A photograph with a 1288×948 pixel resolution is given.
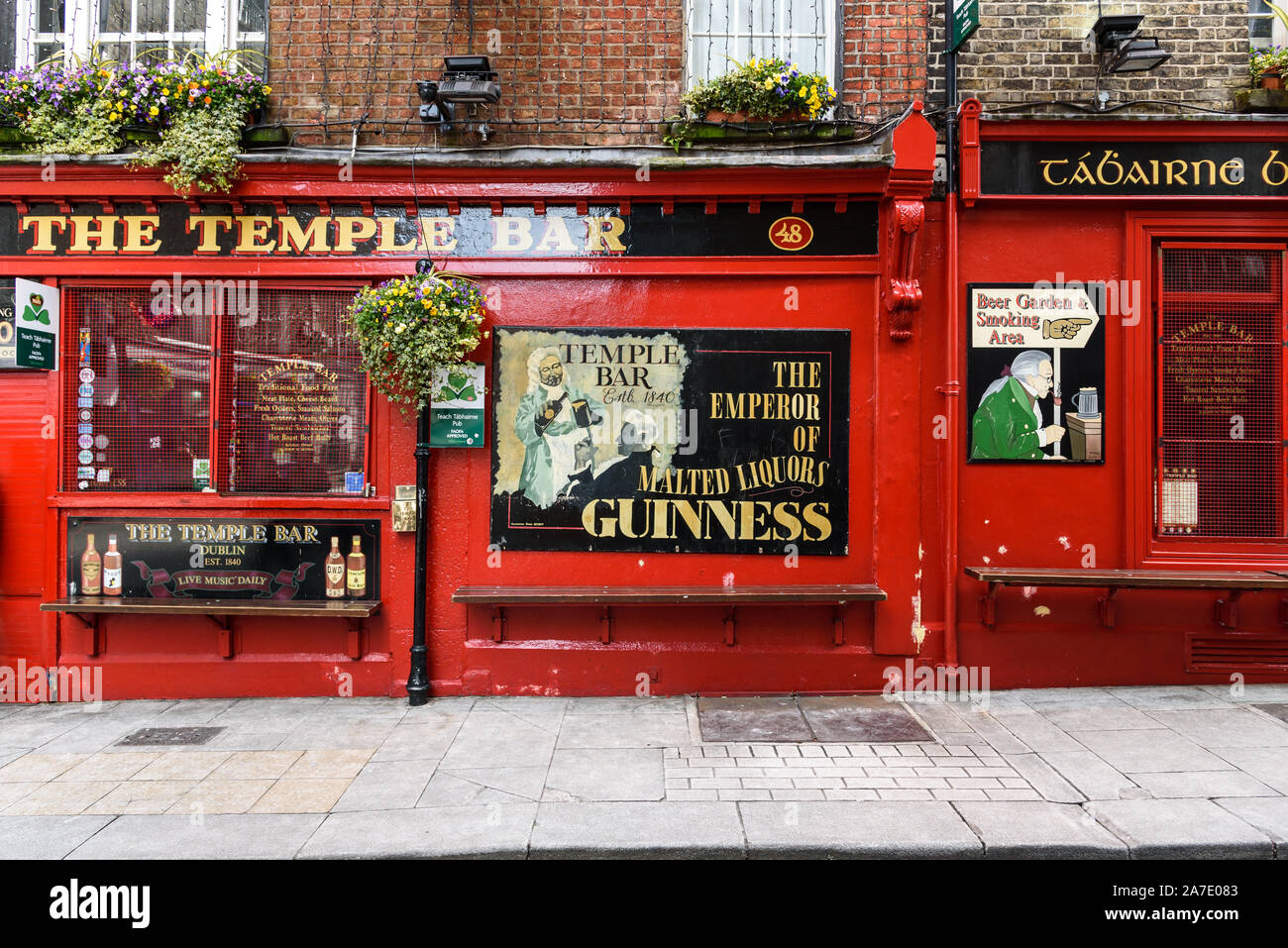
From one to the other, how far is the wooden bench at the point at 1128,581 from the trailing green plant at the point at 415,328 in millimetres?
4758

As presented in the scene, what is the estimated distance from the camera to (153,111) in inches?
255

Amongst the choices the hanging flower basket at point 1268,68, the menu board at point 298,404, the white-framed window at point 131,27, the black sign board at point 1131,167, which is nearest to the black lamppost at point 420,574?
the menu board at point 298,404

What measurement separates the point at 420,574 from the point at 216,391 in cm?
248

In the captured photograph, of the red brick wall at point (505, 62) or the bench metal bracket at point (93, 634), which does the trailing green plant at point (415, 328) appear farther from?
the bench metal bracket at point (93, 634)

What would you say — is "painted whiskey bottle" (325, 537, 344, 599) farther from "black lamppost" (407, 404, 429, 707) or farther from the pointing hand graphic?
the pointing hand graphic

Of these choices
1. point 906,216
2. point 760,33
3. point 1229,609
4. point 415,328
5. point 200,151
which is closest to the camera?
point 415,328

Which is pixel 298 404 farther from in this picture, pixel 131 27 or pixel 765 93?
pixel 765 93

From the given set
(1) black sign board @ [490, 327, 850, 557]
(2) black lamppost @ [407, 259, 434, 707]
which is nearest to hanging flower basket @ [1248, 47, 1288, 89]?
(1) black sign board @ [490, 327, 850, 557]

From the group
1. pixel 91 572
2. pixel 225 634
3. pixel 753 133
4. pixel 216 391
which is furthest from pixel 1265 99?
pixel 91 572

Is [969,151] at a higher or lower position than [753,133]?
lower

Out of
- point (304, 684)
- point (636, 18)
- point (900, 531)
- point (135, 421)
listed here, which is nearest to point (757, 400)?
point (900, 531)

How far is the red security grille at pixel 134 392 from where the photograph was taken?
6793 mm

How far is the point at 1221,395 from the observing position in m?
6.75

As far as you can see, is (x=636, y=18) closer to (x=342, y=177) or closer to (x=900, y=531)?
(x=342, y=177)
